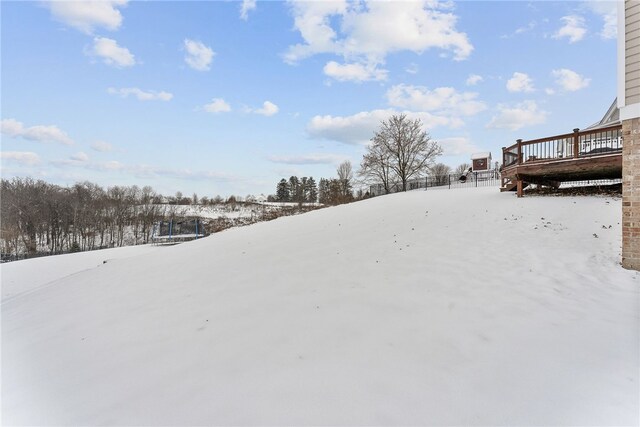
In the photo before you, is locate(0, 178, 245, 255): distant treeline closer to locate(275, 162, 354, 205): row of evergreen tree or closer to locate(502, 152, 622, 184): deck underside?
locate(275, 162, 354, 205): row of evergreen tree

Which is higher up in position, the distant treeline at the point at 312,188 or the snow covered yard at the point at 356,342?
the distant treeline at the point at 312,188

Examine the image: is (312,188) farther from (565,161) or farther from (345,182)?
(565,161)

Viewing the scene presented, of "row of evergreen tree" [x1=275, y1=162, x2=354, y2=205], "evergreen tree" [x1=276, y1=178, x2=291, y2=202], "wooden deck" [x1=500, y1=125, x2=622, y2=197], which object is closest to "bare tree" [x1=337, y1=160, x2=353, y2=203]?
"row of evergreen tree" [x1=275, y1=162, x2=354, y2=205]

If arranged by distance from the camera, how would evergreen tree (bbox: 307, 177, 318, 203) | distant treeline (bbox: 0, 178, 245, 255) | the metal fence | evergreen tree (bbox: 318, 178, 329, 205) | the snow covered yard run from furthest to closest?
evergreen tree (bbox: 307, 177, 318, 203) → evergreen tree (bbox: 318, 178, 329, 205) → distant treeline (bbox: 0, 178, 245, 255) → the metal fence → the snow covered yard

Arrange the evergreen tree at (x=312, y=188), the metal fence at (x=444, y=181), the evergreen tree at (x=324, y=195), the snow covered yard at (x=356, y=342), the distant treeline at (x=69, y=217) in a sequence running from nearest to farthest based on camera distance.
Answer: the snow covered yard at (x=356, y=342) → the metal fence at (x=444, y=181) → the distant treeline at (x=69, y=217) → the evergreen tree at (x=324, y=195) → the evergreen tree at (x=312, y=188)

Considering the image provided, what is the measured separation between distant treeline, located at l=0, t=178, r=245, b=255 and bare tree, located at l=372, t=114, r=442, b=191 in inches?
1185

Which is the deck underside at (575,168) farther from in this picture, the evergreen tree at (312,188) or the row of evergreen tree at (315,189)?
the evergreen tree at (312,188)

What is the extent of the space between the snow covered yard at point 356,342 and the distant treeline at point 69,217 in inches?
1137

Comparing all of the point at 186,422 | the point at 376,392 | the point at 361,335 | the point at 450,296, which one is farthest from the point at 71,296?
the point at 450,296

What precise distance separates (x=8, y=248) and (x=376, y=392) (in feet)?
126

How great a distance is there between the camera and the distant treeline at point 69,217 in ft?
94.4

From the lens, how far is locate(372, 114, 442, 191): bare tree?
28.1 metres

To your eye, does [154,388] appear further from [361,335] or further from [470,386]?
[470,386]

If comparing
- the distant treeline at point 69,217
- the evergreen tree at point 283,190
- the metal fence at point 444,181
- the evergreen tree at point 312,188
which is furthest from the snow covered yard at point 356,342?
the evergreen tree at point 283,190
